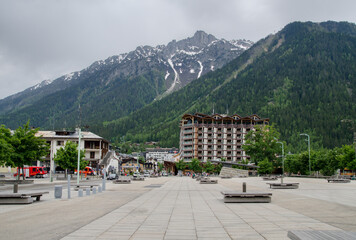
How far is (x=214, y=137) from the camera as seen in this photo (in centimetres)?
14112

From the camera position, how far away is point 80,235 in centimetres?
968

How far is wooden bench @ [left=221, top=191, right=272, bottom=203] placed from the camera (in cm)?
1842

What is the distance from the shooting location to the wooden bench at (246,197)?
18.4 m

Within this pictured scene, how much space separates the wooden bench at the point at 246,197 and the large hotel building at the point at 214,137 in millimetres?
120944

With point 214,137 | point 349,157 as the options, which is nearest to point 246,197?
point 349,157

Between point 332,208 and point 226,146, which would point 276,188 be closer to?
point 332,208

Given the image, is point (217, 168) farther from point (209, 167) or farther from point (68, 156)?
point (68, 156)

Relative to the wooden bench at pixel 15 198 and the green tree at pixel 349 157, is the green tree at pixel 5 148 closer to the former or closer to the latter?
the wooden bench at pixel 15 198

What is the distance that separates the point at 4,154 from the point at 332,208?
33.6m

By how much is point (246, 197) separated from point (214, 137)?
122879mm

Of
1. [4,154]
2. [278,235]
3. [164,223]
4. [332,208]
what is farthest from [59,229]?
[4,154]

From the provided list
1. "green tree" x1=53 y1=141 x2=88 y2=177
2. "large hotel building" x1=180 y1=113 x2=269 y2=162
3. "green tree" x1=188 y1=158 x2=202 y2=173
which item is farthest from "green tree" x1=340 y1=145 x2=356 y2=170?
"large hotel building" x1=180 y1=113 x2=269 y2=162

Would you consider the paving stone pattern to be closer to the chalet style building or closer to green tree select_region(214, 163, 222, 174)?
the chalet style building

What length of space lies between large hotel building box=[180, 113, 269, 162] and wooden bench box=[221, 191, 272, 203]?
120944mm
